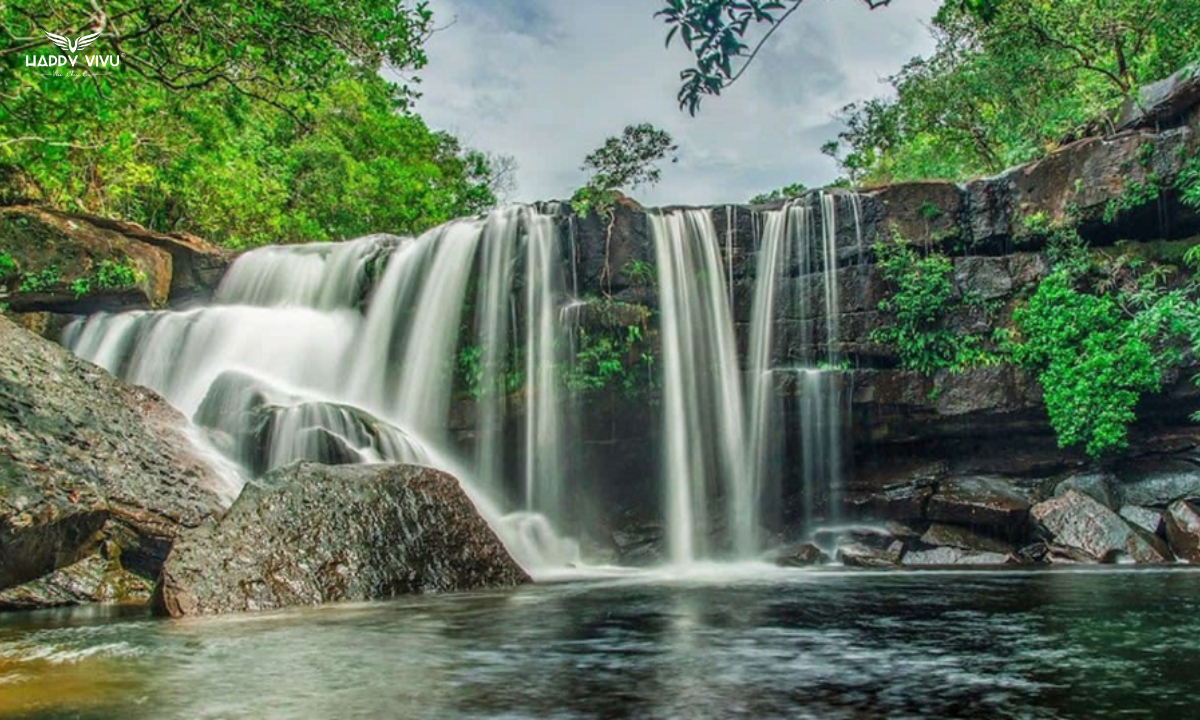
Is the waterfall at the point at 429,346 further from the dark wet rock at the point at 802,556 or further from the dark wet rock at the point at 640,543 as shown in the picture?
the dark wet rock at the point at 802,556

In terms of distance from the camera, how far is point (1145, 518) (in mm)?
10953

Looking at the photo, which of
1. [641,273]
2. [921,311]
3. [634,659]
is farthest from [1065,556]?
[634,659]

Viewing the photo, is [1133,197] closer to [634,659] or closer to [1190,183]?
[1190,183]

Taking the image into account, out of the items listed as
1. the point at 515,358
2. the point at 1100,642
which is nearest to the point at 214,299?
the point at 515,358

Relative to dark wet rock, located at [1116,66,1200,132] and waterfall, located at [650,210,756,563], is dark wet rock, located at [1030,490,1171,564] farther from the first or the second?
dark wet rock, located at [1116,66,1200,132]

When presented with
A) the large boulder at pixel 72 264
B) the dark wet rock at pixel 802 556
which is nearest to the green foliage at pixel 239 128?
the large boulder at pixel 72 264

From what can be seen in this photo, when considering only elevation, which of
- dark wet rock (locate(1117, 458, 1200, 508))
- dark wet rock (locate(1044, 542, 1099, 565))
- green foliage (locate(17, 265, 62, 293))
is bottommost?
dark wet rock (locate(1044, 542, 1099, 565))

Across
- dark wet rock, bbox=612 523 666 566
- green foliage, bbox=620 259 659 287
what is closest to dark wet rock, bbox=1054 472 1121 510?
dark wet rock, bbox=612 523 666 566

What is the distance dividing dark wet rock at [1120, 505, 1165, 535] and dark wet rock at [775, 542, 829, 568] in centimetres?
405

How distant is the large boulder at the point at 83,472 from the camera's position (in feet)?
20.3

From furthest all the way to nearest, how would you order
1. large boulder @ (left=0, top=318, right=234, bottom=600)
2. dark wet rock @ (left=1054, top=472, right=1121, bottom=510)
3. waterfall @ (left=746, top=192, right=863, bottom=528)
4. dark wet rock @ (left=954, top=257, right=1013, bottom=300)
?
dark wet rock @ (left=954, top=257, right=1013, bottom=300), waterfall @ (left=746, top=192, right=863, bottom=528), dark wet rock @ (left=1054, top=472, right=1121, bottom=510), large boulder @ (left=0, top=318, right=234, bottom=600)

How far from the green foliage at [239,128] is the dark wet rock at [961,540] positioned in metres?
8.98

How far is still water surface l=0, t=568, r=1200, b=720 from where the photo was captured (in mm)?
3031

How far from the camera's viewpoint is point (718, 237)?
13539 mm
